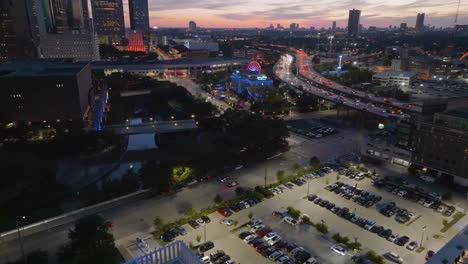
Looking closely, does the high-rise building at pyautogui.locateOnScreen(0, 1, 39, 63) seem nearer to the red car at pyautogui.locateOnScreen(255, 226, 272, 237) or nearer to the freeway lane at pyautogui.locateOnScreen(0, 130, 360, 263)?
the freeway lane at pyautogui.locateOnScreen(0, 130, 360, 263)

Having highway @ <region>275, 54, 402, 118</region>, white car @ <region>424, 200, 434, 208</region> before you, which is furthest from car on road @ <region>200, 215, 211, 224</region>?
highway @ <region>275, 54, 402, 118</region>

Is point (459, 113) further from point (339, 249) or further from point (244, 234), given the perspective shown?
point (244, 234)

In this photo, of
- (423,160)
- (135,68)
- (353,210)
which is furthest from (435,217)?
(135,68)

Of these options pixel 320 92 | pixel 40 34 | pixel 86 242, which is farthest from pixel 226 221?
pixel 40 34

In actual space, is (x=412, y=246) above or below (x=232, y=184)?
below

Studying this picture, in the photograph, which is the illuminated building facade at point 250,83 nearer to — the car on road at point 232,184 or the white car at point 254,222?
the car on road at point 232,184

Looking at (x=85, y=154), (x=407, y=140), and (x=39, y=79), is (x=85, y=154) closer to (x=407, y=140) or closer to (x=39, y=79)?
(x=39, y=79)
